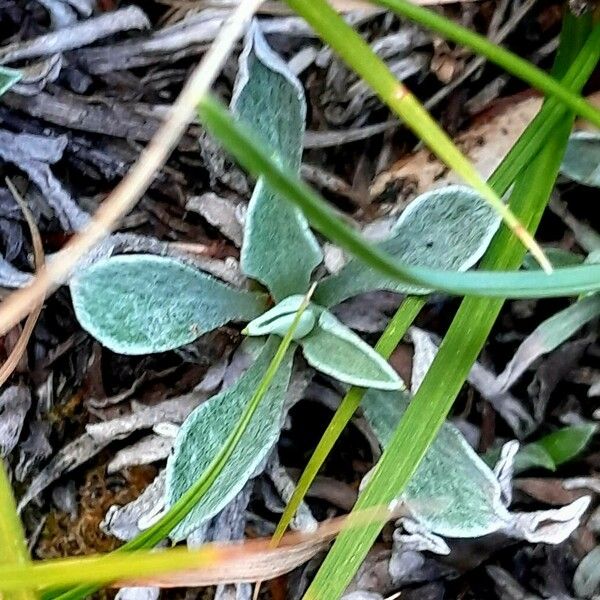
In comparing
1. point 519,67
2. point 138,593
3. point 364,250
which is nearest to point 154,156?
point 364,250

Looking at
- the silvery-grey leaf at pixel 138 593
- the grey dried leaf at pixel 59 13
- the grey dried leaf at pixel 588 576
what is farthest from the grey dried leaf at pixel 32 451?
the grey dried leaf at pixel 588 576

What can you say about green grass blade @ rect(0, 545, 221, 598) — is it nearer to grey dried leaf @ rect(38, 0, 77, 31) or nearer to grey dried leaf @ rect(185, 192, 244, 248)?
grey dried leaf @ rect(185, 192, 244, 248)

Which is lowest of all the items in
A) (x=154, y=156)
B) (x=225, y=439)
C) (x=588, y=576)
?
(x=588, y=576)

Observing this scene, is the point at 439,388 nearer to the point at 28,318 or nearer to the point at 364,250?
the point at 364,250

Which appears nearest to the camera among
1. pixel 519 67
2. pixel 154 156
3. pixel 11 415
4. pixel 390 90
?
pixel 154 156

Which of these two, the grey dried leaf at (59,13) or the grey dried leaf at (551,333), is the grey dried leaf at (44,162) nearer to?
the grey dried leaf at (59,13)

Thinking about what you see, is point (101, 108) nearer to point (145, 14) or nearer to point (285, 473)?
point (145, 14)

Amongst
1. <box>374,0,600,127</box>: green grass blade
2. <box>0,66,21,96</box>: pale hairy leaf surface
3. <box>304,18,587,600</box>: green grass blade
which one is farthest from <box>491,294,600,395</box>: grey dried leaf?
<box>0,66,21,96</box>: pale hairy leaf surface

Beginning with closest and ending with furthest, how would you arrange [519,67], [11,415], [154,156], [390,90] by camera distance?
[154,156] < [390,90] < [519,67] < [11,415]
